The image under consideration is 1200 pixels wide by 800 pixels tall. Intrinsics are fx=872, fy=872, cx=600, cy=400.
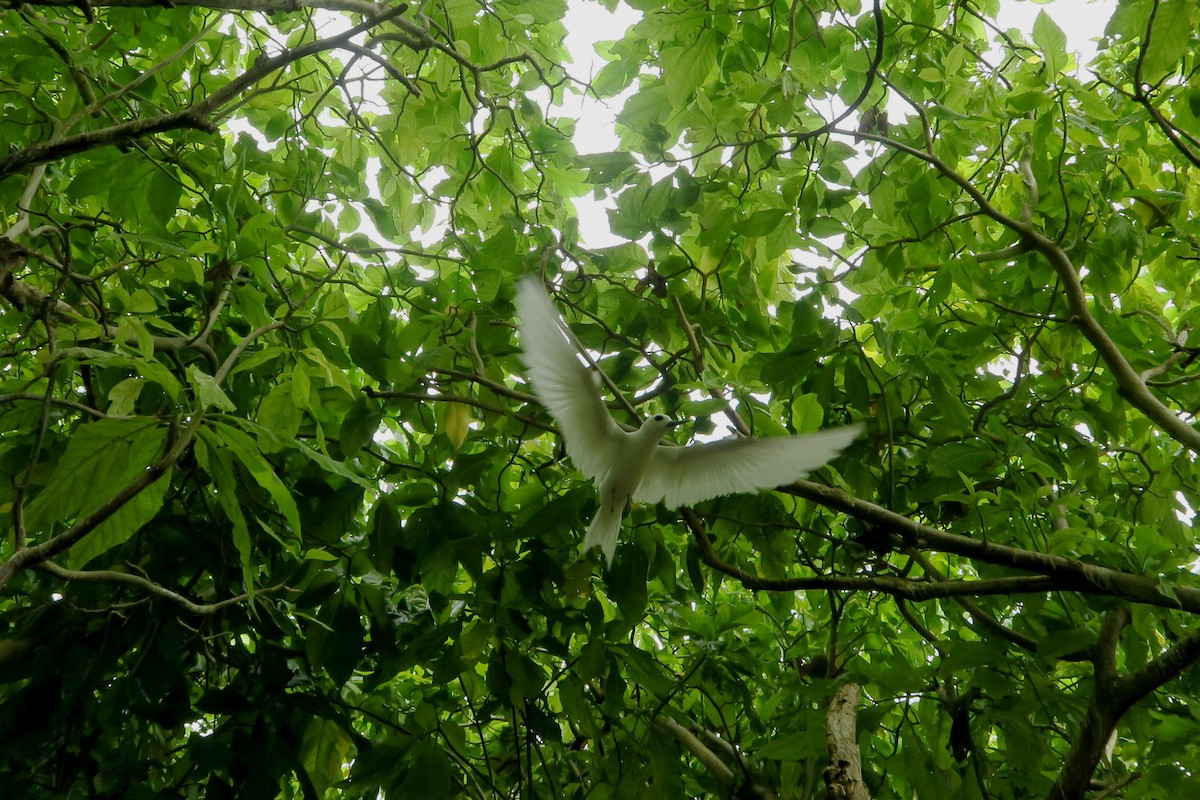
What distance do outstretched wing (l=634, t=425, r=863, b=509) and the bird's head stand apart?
15 cm

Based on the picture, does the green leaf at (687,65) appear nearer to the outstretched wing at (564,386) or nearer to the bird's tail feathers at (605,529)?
the outstretched wing at (564,386)

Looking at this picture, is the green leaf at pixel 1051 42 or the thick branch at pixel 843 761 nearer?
the green leaf at pixel 1051 42

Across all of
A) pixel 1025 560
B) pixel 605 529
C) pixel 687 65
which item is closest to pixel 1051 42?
pixel 687 65

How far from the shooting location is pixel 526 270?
8.36 feet

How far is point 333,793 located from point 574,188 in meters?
3.23

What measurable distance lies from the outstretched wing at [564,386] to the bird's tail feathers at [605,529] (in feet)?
0.37

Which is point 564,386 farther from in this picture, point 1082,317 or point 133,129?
point 1082,317

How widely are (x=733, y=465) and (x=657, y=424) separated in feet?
0.90

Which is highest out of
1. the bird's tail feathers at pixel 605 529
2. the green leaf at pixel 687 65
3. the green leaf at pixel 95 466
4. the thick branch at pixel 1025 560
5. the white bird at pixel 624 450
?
the green leaf at pixel 687 65

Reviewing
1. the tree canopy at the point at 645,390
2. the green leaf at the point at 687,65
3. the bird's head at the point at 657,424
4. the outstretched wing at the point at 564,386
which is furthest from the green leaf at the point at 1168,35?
the outstretched wing at the point at 564,386

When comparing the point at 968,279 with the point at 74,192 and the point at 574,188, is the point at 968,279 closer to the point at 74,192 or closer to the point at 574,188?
the point at 574,188

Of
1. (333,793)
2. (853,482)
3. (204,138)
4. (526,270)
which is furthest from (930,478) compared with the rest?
(333,793)

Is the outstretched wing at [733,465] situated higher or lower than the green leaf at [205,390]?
higher

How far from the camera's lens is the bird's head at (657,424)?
244cm
